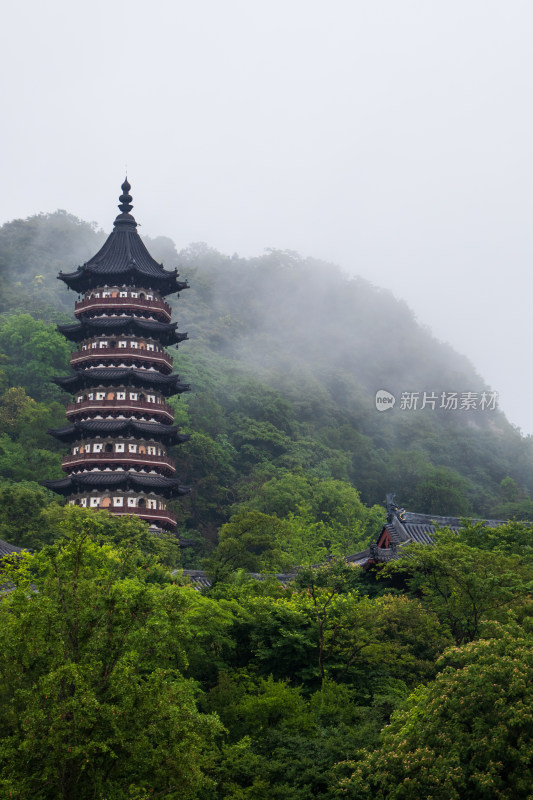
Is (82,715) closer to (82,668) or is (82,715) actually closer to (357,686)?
(82,668)

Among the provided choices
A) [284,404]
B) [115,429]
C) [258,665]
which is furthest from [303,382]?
[258,665]

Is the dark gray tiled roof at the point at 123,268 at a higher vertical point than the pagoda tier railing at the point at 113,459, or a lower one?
higher

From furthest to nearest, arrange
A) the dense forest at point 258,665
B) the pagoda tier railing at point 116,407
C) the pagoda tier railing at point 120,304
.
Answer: the pagoda tier railing at point 120,304, the pagoda tier railing at point 116,407, the dense forest at point 258,665

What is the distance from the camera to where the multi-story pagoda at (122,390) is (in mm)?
53188

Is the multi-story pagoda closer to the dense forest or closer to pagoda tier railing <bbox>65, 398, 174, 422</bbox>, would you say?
pagoda tier railing <bbox>65, 398, 174, 422</bbox>

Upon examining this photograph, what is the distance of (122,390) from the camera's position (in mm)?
55719

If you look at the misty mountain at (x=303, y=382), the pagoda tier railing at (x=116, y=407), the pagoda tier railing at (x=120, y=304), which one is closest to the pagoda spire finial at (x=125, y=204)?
the pagoda tier railing at (x=120, y=304)

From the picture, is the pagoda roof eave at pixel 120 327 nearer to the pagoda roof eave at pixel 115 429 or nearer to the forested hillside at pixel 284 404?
the pagoda roof eave at pixel 115 429

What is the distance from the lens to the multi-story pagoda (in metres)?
53.2

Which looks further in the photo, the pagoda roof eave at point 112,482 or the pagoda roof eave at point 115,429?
the pagoda roof eave at point 115,429

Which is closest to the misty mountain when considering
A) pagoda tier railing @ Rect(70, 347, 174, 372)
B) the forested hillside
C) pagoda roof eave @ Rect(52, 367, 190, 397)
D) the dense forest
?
the forested hillside

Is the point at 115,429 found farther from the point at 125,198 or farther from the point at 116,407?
the point at 125,198

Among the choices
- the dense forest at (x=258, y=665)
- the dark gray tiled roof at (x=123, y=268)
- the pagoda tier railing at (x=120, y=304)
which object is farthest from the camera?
the dark gray tiled roof at (x=123, y=268)

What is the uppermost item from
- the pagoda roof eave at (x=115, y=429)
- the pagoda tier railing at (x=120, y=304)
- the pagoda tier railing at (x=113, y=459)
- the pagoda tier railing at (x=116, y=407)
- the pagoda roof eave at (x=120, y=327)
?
the pagoda tier railing at (x=120, y=304)
